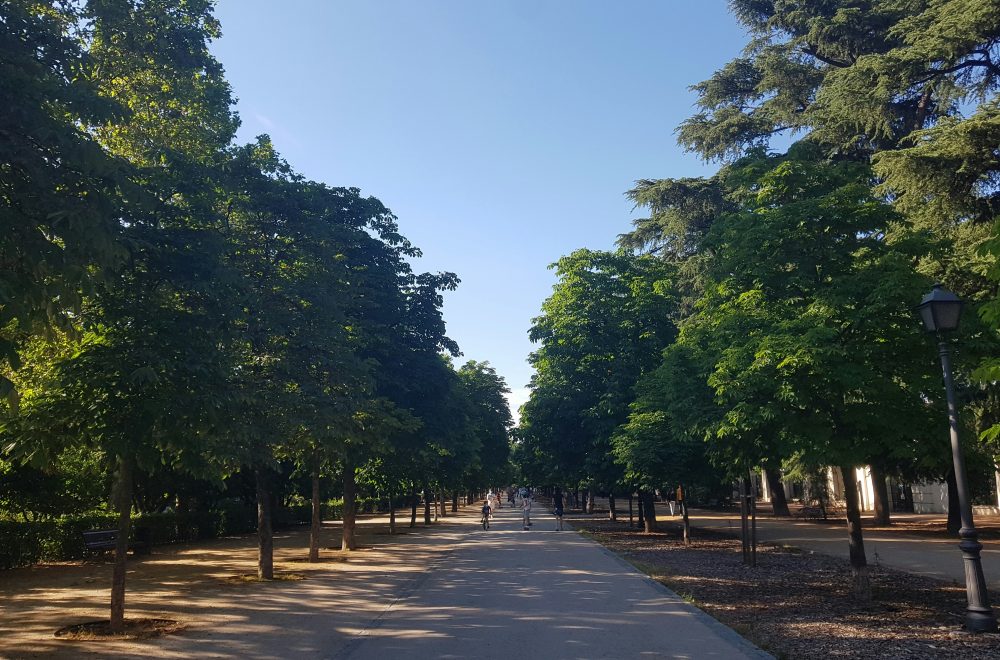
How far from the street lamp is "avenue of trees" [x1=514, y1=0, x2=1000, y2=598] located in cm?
49

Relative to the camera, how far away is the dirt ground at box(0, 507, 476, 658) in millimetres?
8664

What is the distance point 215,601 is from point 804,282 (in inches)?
448

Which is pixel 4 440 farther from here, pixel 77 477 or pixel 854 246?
pixel 77 477

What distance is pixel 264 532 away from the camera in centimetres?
1570

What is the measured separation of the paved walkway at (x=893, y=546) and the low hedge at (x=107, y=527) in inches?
824

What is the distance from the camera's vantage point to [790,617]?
1025cm

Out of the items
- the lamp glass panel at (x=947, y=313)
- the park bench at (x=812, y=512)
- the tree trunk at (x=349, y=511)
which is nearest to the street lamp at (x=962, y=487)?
the lamp glass panel at (x=947, y=313)

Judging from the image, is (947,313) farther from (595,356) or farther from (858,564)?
(595,356)

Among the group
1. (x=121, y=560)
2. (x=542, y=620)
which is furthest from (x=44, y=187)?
(x=542, y=620)

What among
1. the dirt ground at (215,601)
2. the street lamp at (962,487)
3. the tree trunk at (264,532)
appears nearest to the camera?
the dirt ground at (215,601)

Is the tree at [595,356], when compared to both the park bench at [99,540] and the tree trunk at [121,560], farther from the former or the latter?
the tree trunk at [121,560]

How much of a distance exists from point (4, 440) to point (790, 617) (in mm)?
10952

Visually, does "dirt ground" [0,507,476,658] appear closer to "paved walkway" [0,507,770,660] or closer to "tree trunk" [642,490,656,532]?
"paved walkway" [0,507,770,660]

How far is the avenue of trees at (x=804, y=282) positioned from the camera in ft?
34.9
